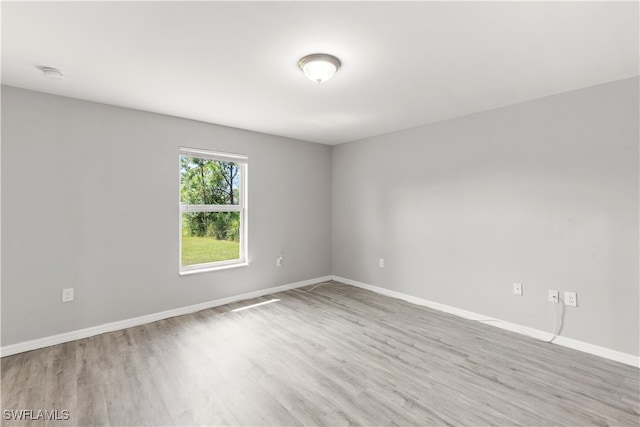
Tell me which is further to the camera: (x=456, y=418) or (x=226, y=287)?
(x=226, y=287)

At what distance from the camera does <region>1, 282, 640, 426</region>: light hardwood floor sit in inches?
72.1

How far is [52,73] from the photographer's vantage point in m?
2.29

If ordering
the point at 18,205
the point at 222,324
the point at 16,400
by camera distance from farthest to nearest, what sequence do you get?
the point at 222,324
the point at 18,205
the point at 16,400

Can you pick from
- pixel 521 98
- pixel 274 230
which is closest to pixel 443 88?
pixel 521 98

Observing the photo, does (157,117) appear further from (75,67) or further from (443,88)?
(443,88)

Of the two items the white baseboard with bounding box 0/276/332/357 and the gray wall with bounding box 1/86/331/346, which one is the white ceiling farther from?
the white baseboard with bounding box 0/276/332/357

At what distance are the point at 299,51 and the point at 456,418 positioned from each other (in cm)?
256

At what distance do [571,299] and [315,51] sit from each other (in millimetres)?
3099

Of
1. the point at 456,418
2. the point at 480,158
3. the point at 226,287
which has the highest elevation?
the point at 480,158

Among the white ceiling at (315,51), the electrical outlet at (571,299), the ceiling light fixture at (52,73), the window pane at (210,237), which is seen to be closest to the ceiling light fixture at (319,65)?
the white ceiling at (315,51)

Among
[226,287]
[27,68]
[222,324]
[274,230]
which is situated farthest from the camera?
[274,230]

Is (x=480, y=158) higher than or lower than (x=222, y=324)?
higher

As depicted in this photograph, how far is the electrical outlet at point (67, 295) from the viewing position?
2.80m

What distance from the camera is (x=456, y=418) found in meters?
1.80
